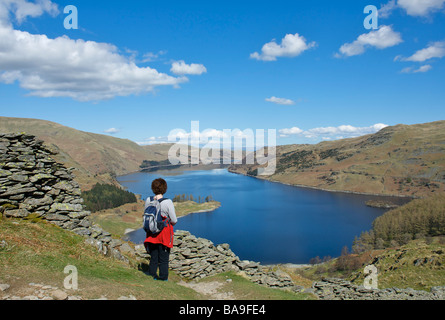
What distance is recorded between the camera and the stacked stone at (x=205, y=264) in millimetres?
19203

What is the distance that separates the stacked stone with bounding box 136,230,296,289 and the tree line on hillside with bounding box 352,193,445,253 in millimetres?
103601

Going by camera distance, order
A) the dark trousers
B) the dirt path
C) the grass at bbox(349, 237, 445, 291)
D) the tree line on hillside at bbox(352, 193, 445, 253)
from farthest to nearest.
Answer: the tree line on hillside at bbox(352, 193, 445, 253) < the grass at bbox(349, 237, 445, 291) < the dirt path < the dark trousers

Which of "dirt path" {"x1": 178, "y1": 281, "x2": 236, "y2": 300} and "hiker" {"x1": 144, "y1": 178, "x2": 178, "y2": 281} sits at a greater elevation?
"hiker" {"x1": 144, "y1": 178, "x2": 178, "y2": 281}

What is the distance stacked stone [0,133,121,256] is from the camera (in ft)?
45.4

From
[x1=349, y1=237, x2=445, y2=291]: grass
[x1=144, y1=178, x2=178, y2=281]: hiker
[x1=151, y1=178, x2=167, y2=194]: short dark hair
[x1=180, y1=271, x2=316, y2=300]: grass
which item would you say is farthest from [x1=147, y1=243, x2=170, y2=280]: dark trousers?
[x1=349, y1=237, x2=445, y2=291]: grass

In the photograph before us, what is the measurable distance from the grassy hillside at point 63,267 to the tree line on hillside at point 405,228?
114m

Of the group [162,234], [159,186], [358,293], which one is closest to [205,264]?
[162,234]

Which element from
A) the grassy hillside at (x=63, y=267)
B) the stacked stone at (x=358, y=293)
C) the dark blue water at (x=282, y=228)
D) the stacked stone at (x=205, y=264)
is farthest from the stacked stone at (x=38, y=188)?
the dark blue water at (x=282, y=228)

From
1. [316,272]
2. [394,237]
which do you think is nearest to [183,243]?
[316,272]

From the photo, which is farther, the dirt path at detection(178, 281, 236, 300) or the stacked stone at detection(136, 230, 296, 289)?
the stacked stone at detection(136, 230, 296, 289)

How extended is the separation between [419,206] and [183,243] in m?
150

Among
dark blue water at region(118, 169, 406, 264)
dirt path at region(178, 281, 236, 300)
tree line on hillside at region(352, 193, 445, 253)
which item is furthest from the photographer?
tree line on hillside at region(352, 193, 445, 253)

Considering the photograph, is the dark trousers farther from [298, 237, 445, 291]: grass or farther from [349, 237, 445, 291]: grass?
[349, 237, 445, 291]: grass
